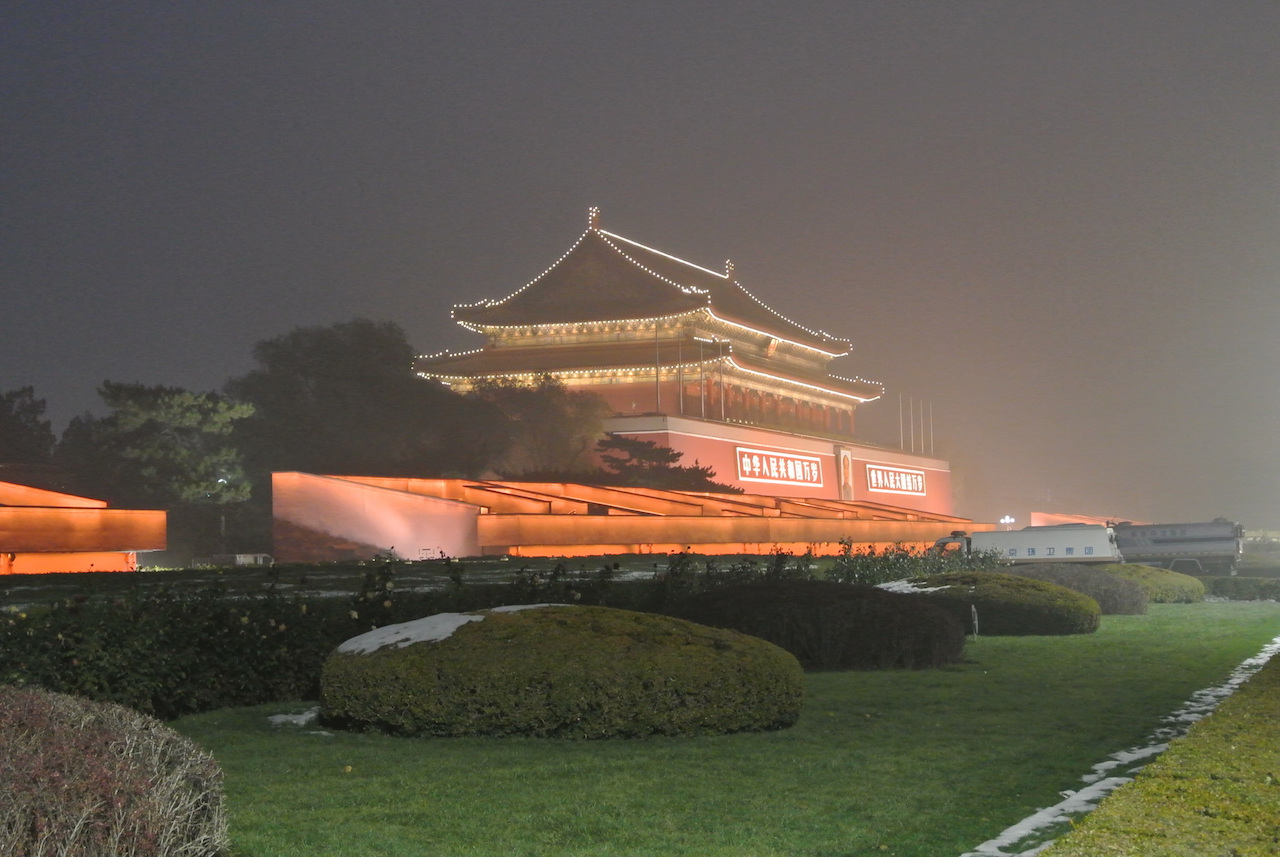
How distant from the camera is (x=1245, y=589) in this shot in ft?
97.0

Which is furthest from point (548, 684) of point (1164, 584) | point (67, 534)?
point (1164, 584)

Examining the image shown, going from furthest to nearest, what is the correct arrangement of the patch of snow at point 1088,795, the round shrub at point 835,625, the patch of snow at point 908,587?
1. the patch of snow at point 908,587
2. the round shrub at point 835,625
3. the patch of snow at point 1088,795

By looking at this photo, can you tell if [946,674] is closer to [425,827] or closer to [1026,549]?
[425,827]

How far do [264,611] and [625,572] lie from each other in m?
12.2

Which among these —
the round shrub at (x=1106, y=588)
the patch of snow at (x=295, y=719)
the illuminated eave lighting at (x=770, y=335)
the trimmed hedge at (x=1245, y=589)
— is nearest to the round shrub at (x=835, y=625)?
the patch of snow at (x=295, y=719)

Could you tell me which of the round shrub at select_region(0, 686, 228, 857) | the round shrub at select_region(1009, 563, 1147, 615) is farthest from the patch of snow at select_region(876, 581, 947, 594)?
the round shrub at select_region(0, 686, 228, 857)

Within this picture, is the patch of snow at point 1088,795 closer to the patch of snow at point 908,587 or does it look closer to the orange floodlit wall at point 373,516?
the patch of snow at point 908,587

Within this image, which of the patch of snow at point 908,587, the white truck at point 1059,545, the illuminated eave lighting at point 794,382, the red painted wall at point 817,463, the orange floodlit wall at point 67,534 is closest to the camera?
the patch of snow at point 908,587

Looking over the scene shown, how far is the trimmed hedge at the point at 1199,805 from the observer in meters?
5.53

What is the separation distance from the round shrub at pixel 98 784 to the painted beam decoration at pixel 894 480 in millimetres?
58055

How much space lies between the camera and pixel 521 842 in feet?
20.1

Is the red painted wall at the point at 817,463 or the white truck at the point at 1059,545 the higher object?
the red painted wall at the point at 817,463

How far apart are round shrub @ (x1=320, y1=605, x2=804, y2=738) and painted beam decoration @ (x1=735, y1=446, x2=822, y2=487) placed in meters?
41.6

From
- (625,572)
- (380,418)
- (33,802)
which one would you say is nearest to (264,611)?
(33,802)
